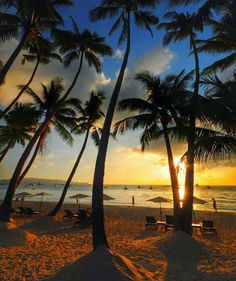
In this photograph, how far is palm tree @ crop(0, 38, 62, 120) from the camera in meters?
20.6

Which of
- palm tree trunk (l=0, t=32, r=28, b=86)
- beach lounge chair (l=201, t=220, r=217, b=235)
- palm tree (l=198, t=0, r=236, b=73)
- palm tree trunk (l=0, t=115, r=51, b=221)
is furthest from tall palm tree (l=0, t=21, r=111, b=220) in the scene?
beach lounge chair (l=201, t=220, r=217, b=235)

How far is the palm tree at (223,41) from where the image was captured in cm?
1347

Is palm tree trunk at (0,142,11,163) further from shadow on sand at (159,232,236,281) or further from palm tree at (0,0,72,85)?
shadow on sand at (159,232,236,281)

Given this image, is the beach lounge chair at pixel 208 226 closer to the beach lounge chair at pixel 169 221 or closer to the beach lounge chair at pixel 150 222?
the beach lounge chair at pixel 169 221

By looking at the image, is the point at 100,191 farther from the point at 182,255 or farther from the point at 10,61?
the point at 10,61

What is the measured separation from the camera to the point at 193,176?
14117 mm

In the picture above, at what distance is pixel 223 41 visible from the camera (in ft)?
47.5

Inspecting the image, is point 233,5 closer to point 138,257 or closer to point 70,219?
point 138,257

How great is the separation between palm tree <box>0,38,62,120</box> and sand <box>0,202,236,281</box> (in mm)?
9165

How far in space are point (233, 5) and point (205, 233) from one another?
11.8m

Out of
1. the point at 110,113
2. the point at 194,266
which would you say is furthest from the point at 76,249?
the point at 110,113

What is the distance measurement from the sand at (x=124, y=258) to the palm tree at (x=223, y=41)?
339 inches

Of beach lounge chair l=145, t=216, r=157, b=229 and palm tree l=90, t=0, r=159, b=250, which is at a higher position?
palm tree l=90, t=0, r=159, b=250

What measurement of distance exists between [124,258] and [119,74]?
22.4ft
